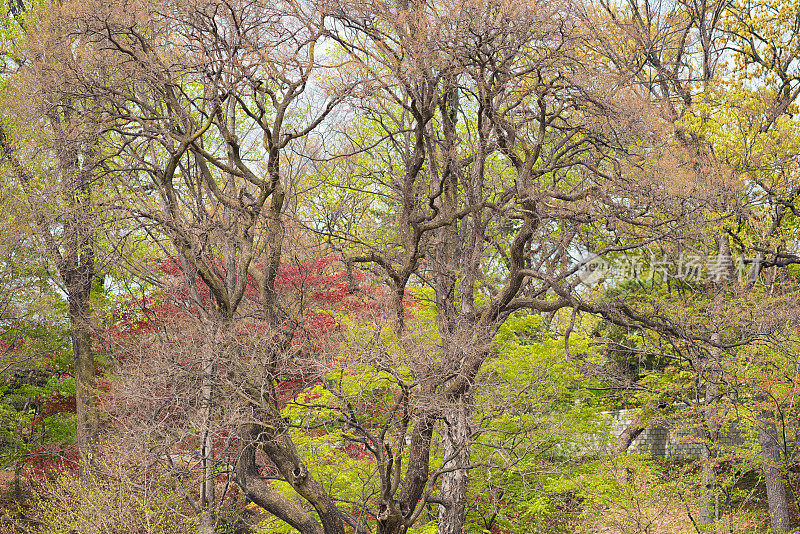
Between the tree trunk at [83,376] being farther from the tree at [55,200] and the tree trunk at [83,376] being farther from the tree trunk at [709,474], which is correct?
the tree trunk at [709,474]

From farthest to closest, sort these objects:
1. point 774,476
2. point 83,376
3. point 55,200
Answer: point 83,376 < point 774,476 < point 55,200

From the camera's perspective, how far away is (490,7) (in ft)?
26.8

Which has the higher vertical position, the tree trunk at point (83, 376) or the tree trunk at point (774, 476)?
the tree trunk at point (83, 376)

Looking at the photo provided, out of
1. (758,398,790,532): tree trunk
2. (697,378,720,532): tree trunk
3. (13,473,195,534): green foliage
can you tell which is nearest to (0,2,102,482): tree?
(13,473,195,534): green foliage

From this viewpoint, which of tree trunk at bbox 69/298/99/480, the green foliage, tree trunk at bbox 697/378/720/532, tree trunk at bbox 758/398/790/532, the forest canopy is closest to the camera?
the forest canopy

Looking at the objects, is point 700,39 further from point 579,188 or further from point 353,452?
point 353,452

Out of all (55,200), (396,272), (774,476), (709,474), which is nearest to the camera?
(396,272)

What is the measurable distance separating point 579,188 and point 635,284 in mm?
7542

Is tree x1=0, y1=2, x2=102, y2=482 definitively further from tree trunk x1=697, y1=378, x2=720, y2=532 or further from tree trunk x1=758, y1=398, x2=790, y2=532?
tree trunk x1=758, y1=398, x2=790, y2=532

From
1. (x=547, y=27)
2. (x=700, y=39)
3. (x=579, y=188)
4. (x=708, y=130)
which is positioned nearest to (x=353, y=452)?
(x=579, y=188)

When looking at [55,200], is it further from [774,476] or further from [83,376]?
[774,476]

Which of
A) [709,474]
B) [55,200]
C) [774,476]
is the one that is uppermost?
[55,200]

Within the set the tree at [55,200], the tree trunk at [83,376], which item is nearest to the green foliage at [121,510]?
the tree at [55,200]

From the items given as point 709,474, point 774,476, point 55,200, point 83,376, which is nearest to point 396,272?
point 55,200
